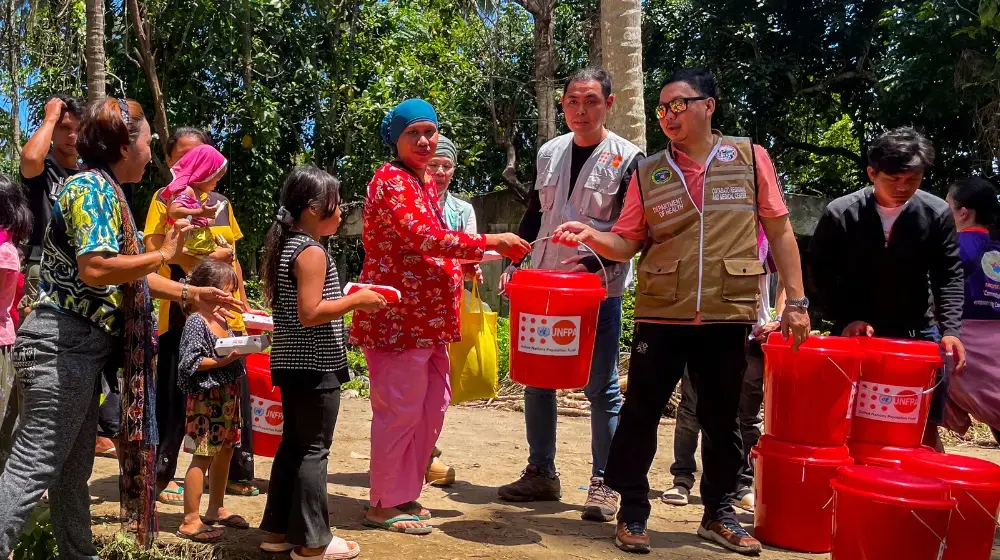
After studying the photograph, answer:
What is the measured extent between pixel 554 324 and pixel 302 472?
4.29ft

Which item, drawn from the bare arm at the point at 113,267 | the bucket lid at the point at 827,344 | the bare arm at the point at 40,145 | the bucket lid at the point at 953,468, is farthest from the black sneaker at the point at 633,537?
the bare arm at the point at 40,145

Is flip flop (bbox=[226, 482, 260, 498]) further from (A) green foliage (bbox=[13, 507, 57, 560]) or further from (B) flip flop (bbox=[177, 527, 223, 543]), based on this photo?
(A) green foliage (bbox=[13, 507, 57, 560])

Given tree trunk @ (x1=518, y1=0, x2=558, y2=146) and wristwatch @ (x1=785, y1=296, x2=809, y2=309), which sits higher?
tree trunk @ (x1=518, y1=0, x2=558, y2=146)

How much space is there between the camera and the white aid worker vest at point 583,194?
475 cm

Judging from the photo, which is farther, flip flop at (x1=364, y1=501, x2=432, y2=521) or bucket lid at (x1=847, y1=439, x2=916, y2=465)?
flip flop at (x1=364, y1=501, x2=432, y2=521)

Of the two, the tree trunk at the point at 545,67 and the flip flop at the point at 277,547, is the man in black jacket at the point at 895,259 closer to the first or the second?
the flip flop at the point at 277,547

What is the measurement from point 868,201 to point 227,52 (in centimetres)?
1396

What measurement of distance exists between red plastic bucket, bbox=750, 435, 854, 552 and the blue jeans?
853 millimetres

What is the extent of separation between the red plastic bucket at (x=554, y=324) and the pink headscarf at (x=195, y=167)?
1.54 metres

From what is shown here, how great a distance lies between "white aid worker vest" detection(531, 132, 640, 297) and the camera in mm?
4750

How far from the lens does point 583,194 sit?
15.7 ft

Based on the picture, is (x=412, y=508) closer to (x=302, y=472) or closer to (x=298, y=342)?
(x=302, y=472)

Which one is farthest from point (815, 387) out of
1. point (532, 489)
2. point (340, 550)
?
point (340, 550)

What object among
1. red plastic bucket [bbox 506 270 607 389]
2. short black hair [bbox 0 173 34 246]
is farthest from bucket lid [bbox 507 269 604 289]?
short black hair [bbox 0 173 34 246]
